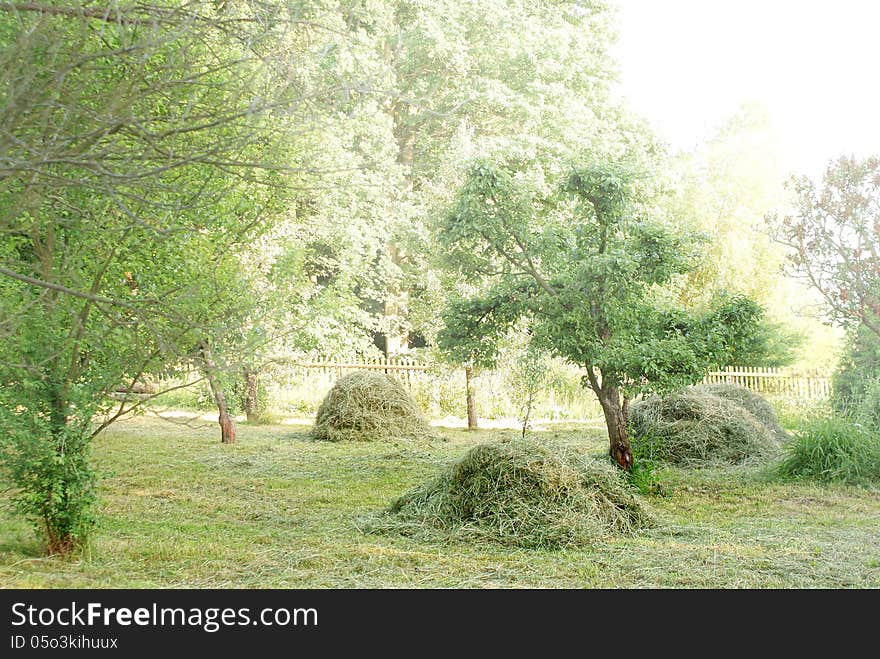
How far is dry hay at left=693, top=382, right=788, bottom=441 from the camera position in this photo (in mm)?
10516

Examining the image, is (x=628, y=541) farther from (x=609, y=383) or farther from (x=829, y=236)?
(x=829, y=236)

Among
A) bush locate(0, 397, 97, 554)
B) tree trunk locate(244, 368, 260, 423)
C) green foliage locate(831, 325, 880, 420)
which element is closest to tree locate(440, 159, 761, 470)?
bush locate(0, 397, 97, 554)

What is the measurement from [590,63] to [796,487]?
14584mm

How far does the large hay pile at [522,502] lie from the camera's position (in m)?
5.18

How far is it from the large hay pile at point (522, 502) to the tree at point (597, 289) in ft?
4.10

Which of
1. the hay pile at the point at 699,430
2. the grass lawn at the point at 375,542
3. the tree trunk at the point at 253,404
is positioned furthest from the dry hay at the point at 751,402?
the tree trunk at the point at 253,404

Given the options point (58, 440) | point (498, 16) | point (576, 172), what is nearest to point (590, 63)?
point (498, 16)

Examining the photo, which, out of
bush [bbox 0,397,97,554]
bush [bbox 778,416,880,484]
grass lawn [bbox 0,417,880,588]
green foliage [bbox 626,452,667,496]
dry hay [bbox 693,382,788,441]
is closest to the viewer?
bush [bbox 0,397,97,554]

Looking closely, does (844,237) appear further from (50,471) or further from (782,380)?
(50,471)

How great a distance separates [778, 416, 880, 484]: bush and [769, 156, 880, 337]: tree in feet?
8.07

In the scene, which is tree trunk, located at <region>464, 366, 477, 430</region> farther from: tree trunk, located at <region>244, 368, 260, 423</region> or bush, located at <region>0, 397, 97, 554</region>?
bush, located at <region>0, 397, 97, 554</region>

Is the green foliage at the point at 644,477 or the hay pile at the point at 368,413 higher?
the hay pile at the point at 368,413

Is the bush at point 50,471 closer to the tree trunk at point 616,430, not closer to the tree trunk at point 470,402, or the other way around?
the tree trunk at point 616,430

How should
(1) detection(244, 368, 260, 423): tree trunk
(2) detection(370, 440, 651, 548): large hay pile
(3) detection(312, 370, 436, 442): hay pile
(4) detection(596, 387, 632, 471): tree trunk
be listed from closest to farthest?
(2) detection(370, 440, 651, 548): large hay pile, (4) detection(596, 387, 632, 471): tree trunk, (3) detection(312, 370, 436, 442): hay pile, (1) detection(244, 368, 260, 423): tree trunk
